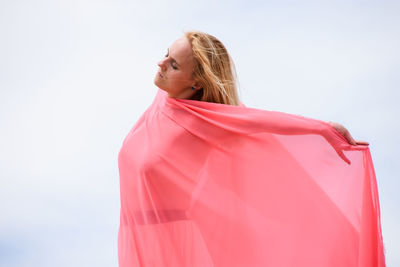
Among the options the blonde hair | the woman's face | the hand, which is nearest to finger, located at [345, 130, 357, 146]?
the hand

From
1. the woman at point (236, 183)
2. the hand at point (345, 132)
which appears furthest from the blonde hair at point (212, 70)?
the hand at point (345, 132)

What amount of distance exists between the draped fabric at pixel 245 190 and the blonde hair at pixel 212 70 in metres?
0.08

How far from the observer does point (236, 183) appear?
2902mm

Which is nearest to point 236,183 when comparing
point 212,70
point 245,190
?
point 245,190

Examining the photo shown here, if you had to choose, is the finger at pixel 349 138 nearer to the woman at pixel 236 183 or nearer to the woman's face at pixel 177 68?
the woman at pixel 236 183

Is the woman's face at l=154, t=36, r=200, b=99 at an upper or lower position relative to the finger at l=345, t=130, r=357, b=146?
upper

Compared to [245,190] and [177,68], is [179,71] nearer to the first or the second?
[177,68]

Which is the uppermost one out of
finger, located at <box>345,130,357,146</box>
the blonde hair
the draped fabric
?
the blonde hair

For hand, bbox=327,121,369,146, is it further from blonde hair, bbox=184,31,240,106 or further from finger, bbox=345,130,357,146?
blonde hair, bbox=184,31,240,106

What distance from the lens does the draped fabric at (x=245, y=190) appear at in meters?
2.84

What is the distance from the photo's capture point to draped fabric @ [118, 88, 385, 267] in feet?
9.33

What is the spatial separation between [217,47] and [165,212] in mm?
785

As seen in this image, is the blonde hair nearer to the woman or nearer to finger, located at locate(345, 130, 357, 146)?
the woman

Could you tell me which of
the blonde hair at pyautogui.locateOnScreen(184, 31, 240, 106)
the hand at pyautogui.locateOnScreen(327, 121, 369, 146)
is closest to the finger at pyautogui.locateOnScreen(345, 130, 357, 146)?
the hand at pyautogui.locateOnScreen(327, 121, 369, 146)
